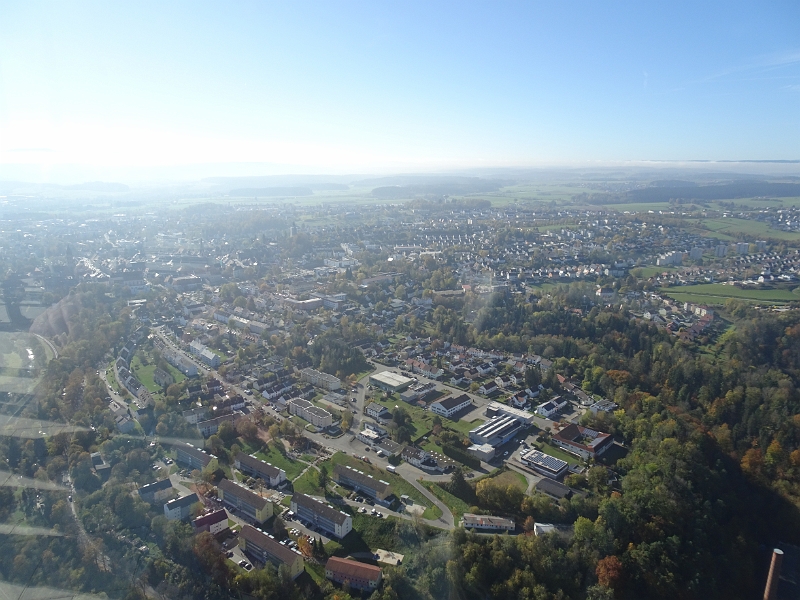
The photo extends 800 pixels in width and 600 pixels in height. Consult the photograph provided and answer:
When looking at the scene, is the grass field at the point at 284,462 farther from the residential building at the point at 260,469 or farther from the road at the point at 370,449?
the road at the point at 370,449

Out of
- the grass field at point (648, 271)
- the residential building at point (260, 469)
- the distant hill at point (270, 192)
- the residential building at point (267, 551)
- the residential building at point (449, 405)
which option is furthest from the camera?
the distant hill at point (270, 192)

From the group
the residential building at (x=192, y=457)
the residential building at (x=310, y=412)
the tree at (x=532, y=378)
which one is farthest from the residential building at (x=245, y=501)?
the tree at (x=532, y=378)

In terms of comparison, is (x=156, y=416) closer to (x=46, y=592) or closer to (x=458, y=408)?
(x=46, y=592)

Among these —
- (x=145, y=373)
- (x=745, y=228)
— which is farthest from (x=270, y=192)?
(x=145, y=373)

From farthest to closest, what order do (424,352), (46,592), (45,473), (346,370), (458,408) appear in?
1. (424,352)
2. (346,370)
3. (458,408)
4. (45,473)
5. (46,592)

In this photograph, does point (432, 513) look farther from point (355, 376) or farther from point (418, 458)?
point (355, 376)

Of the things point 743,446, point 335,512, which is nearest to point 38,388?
point 335,512
